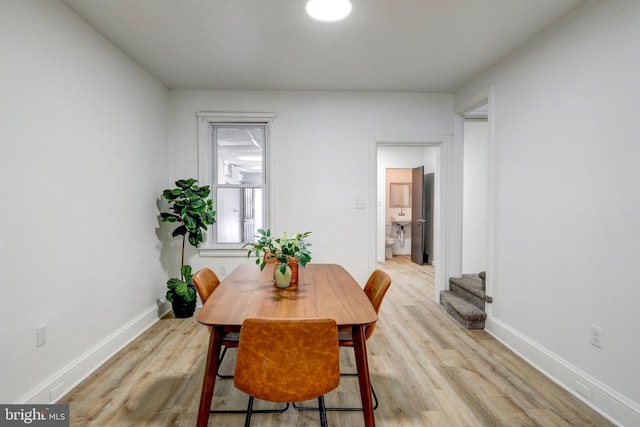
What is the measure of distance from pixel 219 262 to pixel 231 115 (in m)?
1.83

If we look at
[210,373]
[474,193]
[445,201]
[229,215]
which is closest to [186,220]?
[229,215]

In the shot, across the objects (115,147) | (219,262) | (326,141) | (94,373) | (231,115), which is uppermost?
(231,115)

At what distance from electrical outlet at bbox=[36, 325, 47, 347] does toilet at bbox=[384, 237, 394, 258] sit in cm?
599

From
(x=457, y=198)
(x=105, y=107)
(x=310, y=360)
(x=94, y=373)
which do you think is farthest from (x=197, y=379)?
(x=457, y=198)

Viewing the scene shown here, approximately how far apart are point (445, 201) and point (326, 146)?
1.67 meters

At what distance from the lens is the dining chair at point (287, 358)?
126 centimetres

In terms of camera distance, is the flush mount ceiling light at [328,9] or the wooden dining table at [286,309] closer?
the wooden dining table at [286,309]

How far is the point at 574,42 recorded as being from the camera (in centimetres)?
220

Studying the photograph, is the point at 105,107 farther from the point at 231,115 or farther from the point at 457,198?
the point at 457,198

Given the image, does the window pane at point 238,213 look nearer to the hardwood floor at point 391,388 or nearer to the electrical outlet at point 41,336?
the hardwood floor at point 391,388

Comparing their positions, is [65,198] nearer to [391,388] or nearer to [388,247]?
[391,388]

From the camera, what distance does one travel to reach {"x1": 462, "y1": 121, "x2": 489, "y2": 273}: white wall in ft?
14.3

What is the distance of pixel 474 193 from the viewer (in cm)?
437

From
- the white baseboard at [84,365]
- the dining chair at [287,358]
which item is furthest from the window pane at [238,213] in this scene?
the dining chair at [287,358]
